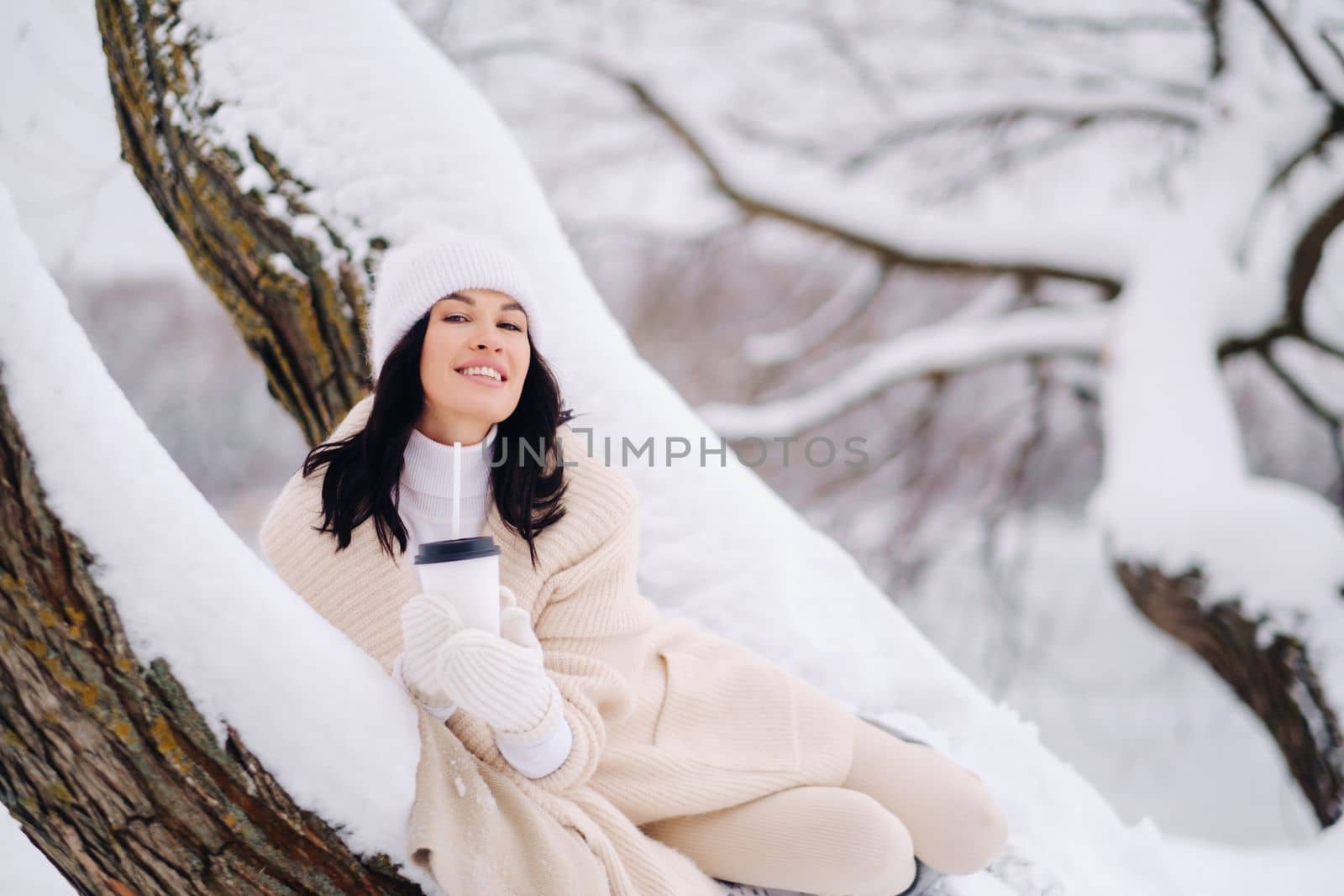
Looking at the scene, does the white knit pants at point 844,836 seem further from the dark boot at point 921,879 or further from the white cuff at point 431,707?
the white cuff at point 431,707

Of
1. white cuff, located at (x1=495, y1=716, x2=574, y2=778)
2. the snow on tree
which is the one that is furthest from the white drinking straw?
the snow on tree

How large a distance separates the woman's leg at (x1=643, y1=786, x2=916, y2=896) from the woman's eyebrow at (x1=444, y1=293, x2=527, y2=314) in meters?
0.82

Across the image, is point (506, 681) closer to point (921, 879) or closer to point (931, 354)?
point (921, 879)

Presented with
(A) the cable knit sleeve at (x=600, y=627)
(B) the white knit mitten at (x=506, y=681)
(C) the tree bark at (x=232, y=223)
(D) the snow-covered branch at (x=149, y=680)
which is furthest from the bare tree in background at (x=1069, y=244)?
(D) the snow-covered branch at (x=149, y=680)

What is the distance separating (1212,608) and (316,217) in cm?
272

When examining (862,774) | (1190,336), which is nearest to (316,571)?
Answer: (862,774)

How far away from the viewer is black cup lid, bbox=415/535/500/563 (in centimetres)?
→ 109

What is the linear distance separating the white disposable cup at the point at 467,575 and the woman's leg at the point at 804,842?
52 cm

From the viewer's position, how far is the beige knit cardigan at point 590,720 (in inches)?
43.6

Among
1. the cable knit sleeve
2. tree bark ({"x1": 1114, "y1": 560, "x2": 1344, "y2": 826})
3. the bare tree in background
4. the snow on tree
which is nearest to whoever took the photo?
the cable knit sleeve

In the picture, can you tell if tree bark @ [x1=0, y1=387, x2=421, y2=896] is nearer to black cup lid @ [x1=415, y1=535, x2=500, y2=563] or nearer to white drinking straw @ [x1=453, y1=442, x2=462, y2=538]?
black cup lid @ [x1=415, y1=535, x2=500, y2=563]

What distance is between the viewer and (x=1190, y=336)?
3436 millimetres

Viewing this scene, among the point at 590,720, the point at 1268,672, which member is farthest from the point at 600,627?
the point at 1268,672

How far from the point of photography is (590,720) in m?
1.26
